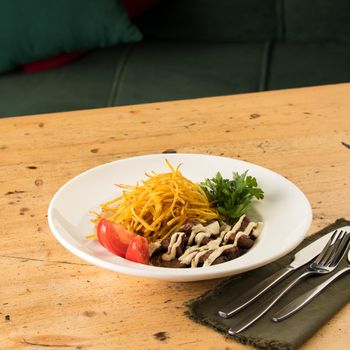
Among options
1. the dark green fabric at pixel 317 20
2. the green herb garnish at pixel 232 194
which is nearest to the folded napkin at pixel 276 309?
the green herb garnish at pixel 232 194

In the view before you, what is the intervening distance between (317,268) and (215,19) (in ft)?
6.40

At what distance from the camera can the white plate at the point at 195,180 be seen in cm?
91

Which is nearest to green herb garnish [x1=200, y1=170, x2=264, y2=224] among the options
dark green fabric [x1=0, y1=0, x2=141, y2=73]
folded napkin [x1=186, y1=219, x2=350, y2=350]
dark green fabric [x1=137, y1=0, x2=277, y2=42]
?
folded napkin [x1=186, y1=219, x2=350, y2=350]

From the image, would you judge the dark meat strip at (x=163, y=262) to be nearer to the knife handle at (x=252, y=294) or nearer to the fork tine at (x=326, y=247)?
the knife handle at (x=252, y=294)

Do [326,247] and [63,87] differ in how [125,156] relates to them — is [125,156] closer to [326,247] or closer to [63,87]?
[326,247]

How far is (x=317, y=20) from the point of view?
274 cm

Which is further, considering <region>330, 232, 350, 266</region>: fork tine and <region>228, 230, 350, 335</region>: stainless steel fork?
<region>330, 232, 350, 266</region>: fork tine

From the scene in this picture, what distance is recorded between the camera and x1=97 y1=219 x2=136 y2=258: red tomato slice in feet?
3.26

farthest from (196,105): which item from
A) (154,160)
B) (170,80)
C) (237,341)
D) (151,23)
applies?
(151,23)

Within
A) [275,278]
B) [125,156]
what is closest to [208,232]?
[275,278]

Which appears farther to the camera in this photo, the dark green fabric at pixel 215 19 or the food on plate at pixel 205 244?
the dark green fabric at pixel 215 19

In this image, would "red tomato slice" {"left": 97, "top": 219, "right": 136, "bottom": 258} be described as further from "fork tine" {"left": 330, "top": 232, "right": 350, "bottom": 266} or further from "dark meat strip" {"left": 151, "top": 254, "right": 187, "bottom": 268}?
"fork tine" {"left": 330, "top": 232, "right": 350, "bottom": 266}

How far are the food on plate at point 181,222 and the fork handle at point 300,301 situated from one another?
112 millimetres

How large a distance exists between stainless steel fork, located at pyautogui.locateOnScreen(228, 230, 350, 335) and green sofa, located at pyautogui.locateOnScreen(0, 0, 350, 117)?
4.54ft
